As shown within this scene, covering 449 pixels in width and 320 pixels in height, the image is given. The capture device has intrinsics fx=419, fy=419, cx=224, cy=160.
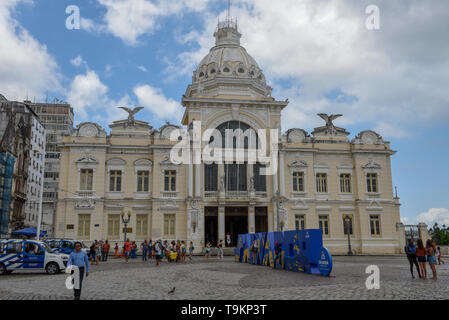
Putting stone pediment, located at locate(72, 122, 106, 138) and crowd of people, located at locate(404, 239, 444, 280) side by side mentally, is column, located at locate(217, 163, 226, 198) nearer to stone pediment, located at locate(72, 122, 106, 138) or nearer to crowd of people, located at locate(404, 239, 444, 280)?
stone pediment, located at locate(72, 122, 106, 138)

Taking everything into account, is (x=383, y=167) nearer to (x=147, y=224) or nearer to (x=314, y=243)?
(x=147, y=224)

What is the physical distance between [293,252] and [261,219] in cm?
2076

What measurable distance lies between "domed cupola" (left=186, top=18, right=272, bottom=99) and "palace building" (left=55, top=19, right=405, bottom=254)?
1.29 metres

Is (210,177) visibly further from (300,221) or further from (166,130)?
(300,221)

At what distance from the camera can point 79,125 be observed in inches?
1574

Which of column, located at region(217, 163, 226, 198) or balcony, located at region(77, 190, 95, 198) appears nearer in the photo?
balcony, located at region(77, 190, 95, 198)

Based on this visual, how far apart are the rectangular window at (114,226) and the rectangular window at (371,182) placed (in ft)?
81.5

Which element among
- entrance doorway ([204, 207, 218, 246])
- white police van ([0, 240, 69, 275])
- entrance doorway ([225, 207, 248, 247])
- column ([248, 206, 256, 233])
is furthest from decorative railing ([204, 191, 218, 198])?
white police van ([0, 240, 69, 275])

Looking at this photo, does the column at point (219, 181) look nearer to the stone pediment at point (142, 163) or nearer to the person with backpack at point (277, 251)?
the stone pediment at point (142, 163)

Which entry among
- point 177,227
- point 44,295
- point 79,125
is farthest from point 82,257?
point 79,125

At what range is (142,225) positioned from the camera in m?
39.4

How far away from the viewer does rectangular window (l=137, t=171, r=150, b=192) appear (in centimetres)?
4009

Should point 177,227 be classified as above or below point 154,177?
below

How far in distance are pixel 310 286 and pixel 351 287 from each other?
129 centimetres
